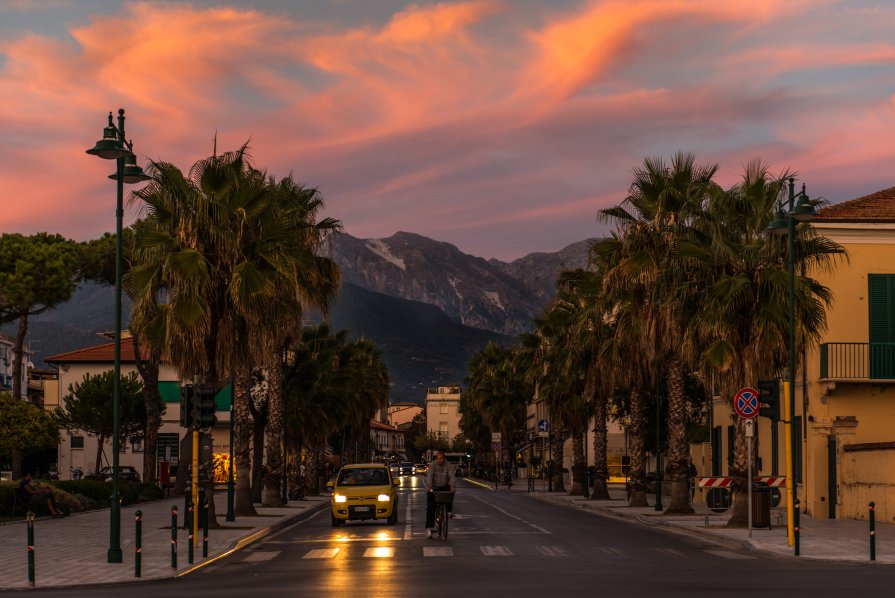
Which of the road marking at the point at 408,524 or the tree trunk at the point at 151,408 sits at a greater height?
the tree trunk at the point at 151,408

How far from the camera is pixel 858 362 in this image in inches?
1547

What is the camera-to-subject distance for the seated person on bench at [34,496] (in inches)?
1487

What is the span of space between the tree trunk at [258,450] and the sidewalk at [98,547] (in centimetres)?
1106

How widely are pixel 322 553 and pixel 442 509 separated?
158 inches

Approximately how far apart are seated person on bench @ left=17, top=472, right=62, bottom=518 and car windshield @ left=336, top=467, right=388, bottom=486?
355 inches

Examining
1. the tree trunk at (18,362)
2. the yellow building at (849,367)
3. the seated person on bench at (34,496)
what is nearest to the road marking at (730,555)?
the yellow building at (849,367)

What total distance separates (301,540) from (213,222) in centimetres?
801

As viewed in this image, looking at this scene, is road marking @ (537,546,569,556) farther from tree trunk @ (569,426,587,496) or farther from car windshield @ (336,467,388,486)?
tree trunk @ (569,426,587,496)

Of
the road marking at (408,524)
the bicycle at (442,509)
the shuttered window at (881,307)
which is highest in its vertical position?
the shuttered window at (881,307)

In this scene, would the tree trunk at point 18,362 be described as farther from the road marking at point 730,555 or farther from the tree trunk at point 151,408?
the road marking at point 730,555

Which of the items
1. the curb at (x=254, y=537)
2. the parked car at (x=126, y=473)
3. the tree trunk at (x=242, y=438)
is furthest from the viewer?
the parked car at (x=126, y=473)

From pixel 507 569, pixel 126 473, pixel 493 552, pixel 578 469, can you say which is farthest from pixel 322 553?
pixel 126 473

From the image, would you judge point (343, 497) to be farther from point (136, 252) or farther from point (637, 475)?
point (637, 475)

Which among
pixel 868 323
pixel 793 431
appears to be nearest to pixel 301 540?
pixel 793 431
